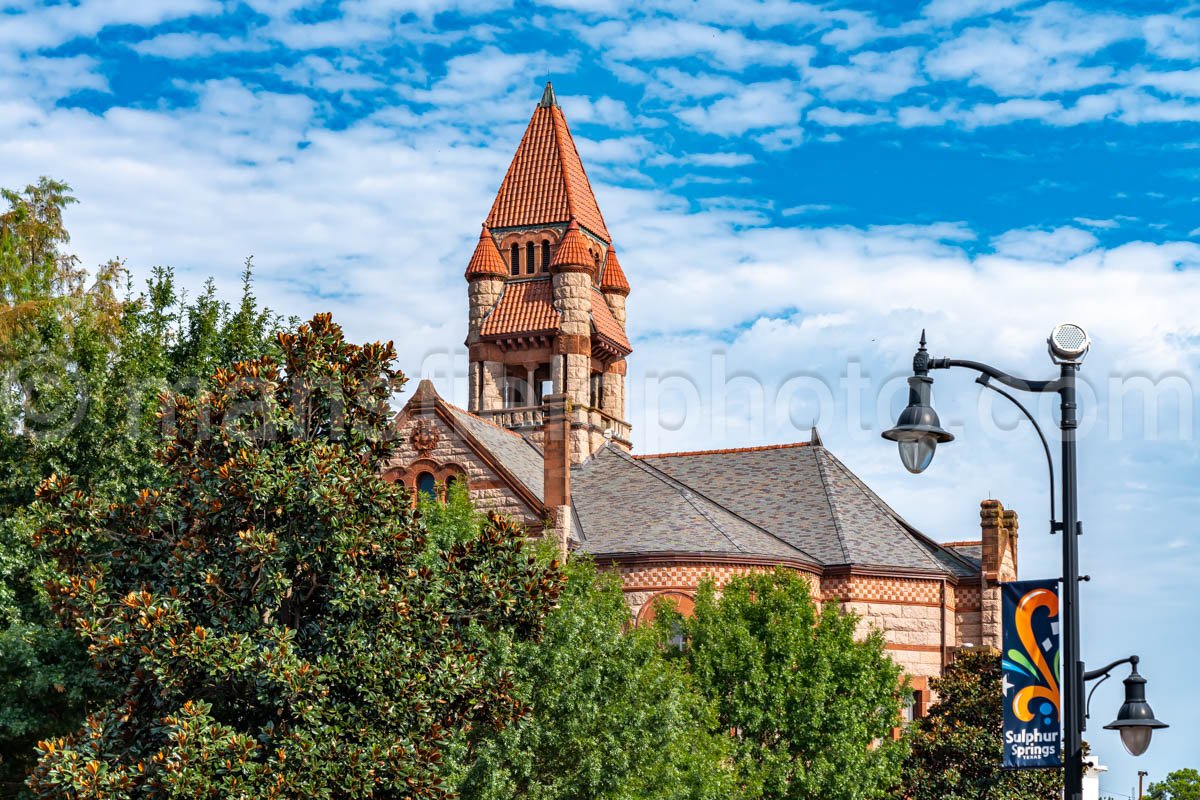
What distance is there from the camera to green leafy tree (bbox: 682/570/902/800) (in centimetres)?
3547

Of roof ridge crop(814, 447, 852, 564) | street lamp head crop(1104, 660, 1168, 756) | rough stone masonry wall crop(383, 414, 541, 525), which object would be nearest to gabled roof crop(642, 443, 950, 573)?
roof ridge crop(814, 447, 852, 564)

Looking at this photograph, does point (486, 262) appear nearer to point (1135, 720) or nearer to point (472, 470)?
point (472, 470)

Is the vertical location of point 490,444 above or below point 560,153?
below

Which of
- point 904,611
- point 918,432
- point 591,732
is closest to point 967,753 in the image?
point 904,611

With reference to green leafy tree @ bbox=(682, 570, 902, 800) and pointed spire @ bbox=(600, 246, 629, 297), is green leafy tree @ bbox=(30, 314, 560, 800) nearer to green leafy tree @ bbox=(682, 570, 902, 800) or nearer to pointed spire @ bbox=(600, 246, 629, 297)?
green leafy tree @ bbox=(682, 570, 902, 800)

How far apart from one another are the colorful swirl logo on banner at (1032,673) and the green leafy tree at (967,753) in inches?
861

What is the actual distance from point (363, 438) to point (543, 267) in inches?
1461

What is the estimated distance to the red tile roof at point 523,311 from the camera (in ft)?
185

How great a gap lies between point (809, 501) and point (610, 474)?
644 centimetres

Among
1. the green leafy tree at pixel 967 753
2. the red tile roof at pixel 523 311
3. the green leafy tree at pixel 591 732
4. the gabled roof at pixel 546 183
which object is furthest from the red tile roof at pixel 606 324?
the green leafy tree at pixel 591 732

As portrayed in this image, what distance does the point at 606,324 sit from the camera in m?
58.2

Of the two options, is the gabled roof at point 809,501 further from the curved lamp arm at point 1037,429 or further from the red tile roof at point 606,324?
the curved lamp arm at point 1037,429

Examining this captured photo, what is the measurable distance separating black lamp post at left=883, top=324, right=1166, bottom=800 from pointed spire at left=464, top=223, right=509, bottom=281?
1664 inches

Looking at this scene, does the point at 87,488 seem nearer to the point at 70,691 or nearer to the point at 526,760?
the point at 70,691
